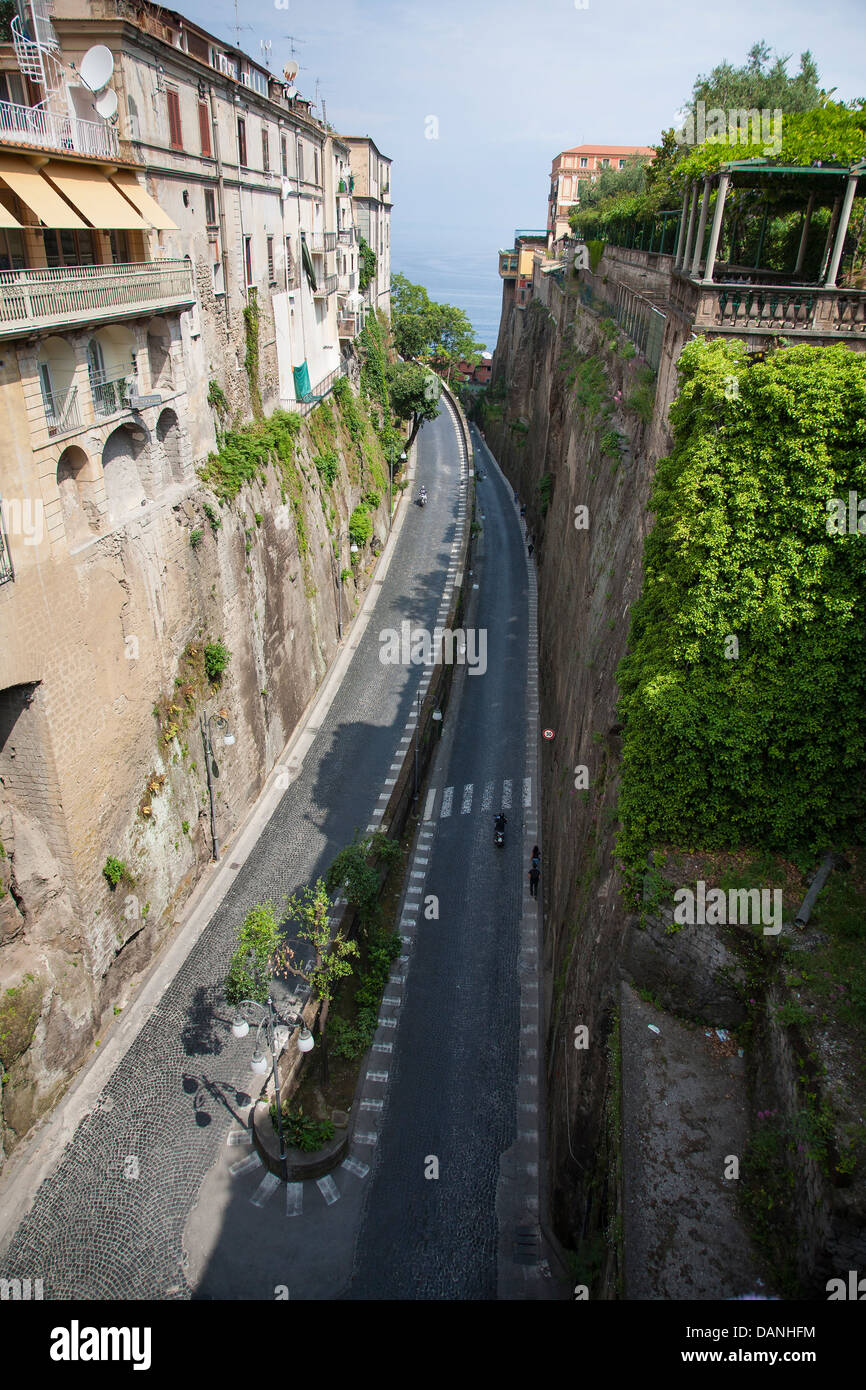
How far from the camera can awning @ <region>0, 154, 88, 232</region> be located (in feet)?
46.6

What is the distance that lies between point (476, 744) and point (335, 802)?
672 cm

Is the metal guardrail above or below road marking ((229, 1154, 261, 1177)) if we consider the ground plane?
above

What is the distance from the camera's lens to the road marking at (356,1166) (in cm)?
1633

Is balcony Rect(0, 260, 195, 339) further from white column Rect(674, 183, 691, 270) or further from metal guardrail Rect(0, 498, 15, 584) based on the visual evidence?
white column Rect(674, 183, 691, 270)

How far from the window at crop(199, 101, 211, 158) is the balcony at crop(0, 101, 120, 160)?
5414 mm

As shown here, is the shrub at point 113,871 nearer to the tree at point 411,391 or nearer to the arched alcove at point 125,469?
the arched alcove at point 125,469

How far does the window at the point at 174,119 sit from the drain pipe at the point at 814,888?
22027 mm

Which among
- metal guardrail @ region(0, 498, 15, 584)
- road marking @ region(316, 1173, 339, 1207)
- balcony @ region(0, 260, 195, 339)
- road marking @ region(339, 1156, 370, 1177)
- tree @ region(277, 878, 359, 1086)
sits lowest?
road marking @ region(339, 1156, 370, 1177)

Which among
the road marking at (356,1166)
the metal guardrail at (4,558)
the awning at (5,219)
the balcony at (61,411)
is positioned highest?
the awning at (5,219)

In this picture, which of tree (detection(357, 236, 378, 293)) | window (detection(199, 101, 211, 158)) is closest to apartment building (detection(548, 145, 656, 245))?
tree (detection(357, 236, 378, 293))

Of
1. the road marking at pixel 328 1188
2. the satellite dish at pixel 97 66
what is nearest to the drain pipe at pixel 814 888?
the road marking at pixel 328 1188

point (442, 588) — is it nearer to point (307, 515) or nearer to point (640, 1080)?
point (307, 515)

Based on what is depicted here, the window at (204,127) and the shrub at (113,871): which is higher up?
the window at (204,127)

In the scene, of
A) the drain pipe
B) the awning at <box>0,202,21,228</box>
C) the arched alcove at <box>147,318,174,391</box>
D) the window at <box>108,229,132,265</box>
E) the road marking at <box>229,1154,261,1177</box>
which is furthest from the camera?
the arched alcove at <box>147,318,174,391</box>
